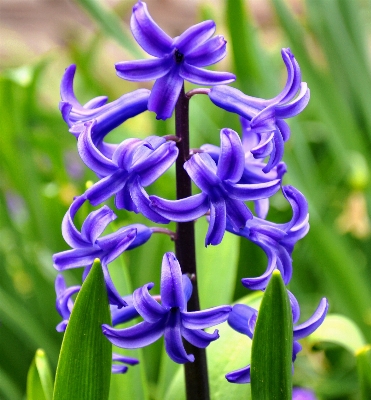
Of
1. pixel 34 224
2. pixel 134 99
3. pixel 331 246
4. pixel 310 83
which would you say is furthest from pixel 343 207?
pixel 134 99

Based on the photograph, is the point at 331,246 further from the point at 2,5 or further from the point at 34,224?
the point at 2,5

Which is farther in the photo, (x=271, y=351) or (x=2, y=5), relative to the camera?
(x=2, y=5)

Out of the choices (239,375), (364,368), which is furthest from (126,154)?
(364,368)

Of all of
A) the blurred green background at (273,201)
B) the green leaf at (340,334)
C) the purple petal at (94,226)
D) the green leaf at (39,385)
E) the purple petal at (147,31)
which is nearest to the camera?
the purple petal at (147,31)

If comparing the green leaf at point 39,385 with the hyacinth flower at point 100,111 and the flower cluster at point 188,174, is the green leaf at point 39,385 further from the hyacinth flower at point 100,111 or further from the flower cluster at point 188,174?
the hyacinth flower at point 100,111

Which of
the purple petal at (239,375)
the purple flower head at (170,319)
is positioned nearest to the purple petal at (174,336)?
the purple flower head at (170,319)

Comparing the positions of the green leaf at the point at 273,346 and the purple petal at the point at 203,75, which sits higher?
the purple petal at the point at 203,75

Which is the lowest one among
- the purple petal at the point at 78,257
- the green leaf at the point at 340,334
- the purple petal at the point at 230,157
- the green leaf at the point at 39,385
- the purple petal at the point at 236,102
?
the green leaf at the point at 340,334
